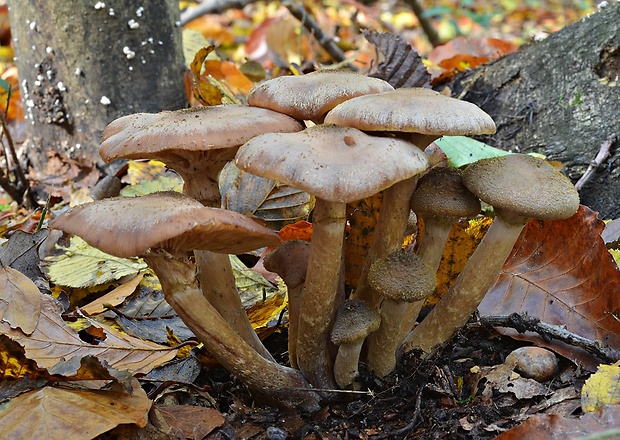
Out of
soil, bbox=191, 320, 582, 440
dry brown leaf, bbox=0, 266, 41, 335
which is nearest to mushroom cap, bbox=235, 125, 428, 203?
soil, bbox=191, 320, 582, 440

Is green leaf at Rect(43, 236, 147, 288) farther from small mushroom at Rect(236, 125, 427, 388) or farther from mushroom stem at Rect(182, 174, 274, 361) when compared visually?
small mushroom at Rect(236, 125, 427, 388)

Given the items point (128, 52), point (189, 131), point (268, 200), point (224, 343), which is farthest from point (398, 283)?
point (128, 52)

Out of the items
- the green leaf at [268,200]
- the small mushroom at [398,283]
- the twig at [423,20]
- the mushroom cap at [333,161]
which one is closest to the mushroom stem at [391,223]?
the small mushroom at [398,283]

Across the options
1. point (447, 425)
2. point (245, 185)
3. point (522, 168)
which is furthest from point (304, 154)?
point (245, 185)

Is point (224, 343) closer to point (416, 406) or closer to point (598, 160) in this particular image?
point (416, 406)

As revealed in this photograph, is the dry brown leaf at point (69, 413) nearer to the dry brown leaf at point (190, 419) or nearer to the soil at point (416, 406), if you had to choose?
the dry brown leaf at point (190, 419)

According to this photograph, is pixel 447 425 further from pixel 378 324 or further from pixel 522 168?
pixel 522 168
